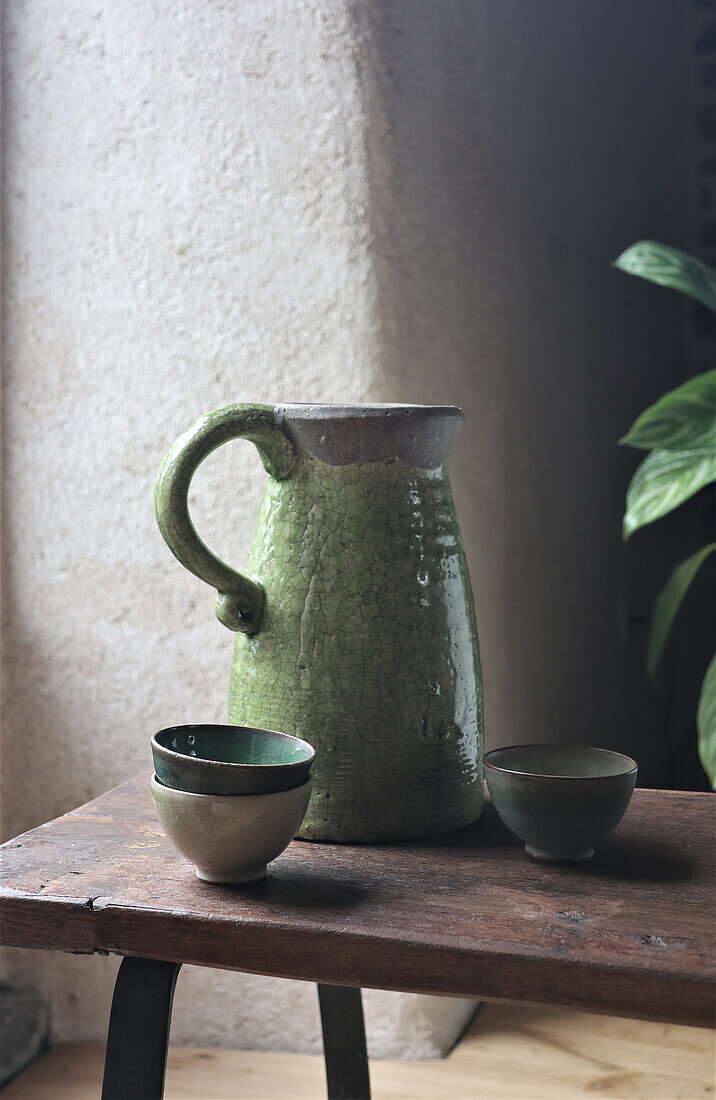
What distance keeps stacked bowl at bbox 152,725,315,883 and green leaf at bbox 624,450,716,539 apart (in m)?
0.80

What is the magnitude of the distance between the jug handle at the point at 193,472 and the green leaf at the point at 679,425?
2.29 ft

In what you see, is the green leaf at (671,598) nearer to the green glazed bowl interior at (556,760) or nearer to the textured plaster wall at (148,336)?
the textured plaster wall at (148,336)

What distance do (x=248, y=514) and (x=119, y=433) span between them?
21 centimetres

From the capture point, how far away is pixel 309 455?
73 cm

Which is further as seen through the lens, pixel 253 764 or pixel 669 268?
pixel 669 268

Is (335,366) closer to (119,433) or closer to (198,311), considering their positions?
(198,311)

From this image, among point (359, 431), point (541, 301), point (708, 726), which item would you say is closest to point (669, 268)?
point (541, 301)

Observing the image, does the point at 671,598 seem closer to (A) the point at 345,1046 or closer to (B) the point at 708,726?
(B) the point at 708,726

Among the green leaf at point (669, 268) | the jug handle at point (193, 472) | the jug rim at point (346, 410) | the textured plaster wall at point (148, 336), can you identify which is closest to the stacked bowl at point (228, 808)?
the jug handle at point (193, 472)

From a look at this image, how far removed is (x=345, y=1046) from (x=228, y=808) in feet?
1.58

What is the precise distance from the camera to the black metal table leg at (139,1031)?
589 millimetres

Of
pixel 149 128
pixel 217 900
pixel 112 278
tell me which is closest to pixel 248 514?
pixel 112 278

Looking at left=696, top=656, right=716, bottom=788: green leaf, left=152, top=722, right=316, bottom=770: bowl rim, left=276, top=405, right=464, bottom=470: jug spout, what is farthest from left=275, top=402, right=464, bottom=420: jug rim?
left=696, top=656, right=716, bottom=788: green leaf

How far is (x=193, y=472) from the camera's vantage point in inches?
27.9
